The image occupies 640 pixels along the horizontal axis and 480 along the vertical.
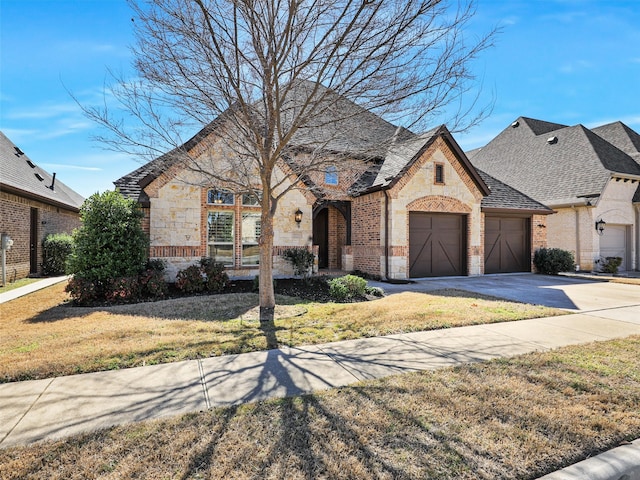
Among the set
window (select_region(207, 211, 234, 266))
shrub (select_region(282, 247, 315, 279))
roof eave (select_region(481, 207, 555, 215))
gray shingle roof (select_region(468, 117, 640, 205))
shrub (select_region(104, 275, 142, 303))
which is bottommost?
shrub (select_region(104, 275, 142, 303))

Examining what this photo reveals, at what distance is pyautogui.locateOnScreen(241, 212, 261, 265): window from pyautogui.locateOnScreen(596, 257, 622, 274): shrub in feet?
53.3

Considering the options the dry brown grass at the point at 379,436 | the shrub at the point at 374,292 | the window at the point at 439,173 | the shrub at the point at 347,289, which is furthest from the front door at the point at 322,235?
the dry brown grass at the point at 379,436

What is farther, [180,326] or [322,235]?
[322,235]

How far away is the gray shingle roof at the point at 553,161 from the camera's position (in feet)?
57.1

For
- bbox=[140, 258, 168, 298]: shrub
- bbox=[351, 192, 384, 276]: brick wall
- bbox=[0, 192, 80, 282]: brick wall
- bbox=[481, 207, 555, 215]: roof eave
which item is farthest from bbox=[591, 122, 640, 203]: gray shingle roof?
bbox=[0, 192, 80, 282]: brick wall

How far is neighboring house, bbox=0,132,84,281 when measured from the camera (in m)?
11.9

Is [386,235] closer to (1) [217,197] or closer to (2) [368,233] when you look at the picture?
(2) [368,233]

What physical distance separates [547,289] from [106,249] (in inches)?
519

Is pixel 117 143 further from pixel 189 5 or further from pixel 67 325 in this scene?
pixel 67 325

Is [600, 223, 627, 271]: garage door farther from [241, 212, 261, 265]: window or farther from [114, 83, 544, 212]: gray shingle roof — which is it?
[241, 212, 261, 265]: window

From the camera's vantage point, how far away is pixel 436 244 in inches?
550

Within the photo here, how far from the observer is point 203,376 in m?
3.97

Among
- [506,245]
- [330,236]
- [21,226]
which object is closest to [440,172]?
[506,245]

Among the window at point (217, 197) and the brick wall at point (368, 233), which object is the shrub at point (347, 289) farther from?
the window at point (217, 197)
